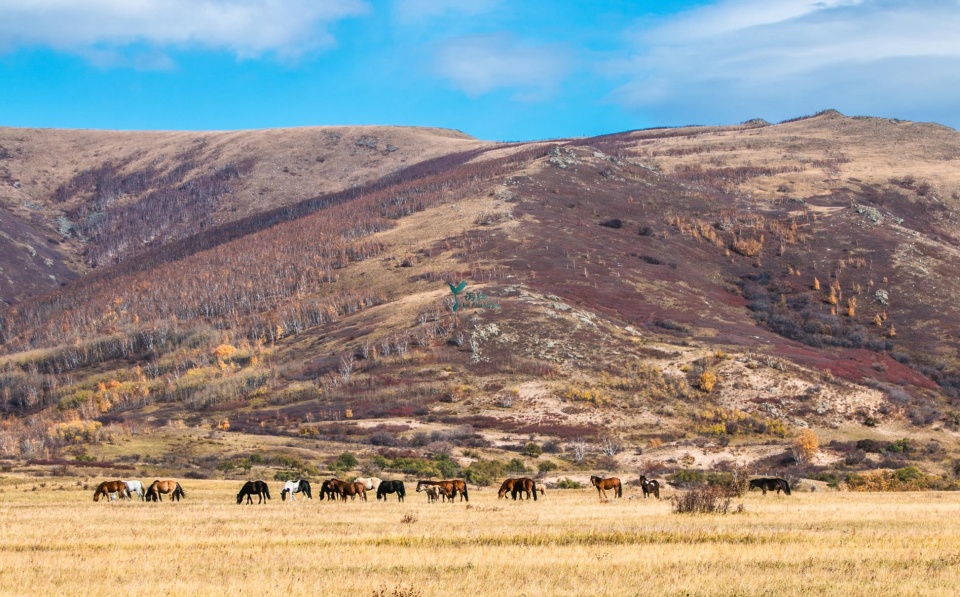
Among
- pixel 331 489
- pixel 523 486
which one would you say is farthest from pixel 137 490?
pixel 523 486

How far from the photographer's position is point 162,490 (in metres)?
43.5

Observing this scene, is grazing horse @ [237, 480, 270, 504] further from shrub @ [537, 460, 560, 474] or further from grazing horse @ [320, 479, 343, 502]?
shrub @ [537, 460, 560, 474]

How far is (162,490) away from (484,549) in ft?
76.7

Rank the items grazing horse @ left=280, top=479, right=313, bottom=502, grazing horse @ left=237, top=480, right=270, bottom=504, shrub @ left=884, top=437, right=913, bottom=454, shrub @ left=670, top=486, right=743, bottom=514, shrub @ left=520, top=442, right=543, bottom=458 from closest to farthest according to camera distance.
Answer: shrub @ left=670, top=486, right=743, bottom=514 < grazing horse @ left=237, top=480, right=270, bottom=504 < grazing horse @ left=280, top=479, right=313, bottom=502 < shrub @ left=520, top=442, right=543, bottom=458 < shrub @ left=884, top=437, right=913, bottom=454

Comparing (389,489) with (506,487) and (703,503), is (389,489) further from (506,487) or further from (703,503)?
(703,503)

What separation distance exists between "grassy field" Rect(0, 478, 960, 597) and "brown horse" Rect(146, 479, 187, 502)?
11.3 feet

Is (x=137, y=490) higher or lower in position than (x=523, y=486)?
higher

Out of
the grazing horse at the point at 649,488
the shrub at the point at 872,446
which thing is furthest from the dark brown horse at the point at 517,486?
the shrub at the point at 872,446

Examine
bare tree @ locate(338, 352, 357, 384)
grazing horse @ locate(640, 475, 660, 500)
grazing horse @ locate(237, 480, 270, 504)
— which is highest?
bare tree @ locate(338, 352, 357, 384)

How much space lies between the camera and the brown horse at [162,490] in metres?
43.0

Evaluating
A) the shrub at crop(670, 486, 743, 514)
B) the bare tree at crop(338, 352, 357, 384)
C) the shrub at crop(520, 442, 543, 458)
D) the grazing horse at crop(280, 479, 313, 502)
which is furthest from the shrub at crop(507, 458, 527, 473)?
the bare tree at crop(338, 352, 357, 384)

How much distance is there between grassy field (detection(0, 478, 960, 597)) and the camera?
20203 mm

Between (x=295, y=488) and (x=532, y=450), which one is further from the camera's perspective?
(x=532, y=450)

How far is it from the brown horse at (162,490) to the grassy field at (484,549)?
3448mm
